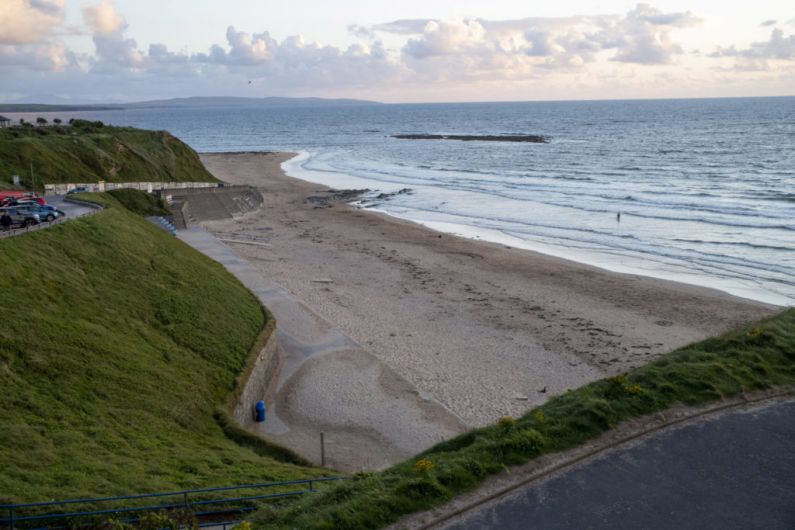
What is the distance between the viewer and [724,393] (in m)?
14.3

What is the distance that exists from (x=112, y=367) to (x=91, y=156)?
4307cm

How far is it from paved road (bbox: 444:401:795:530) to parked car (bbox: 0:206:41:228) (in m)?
23.8

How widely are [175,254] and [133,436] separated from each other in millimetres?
16401

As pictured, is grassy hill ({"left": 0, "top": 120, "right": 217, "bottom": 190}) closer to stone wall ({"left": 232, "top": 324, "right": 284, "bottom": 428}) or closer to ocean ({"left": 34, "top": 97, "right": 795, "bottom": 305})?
ocean ({"left": 34, "top": 97, "right": 795, "bottom": 305})

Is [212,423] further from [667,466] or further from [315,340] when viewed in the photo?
[667,466]

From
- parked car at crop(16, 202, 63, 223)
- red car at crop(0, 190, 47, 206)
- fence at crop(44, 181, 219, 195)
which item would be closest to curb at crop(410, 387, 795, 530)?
parked car at crop(16, 202, 63, 223)

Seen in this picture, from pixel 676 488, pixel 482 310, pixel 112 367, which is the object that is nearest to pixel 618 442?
pixel 676 488

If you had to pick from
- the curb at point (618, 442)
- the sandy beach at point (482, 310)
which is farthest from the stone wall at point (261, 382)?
the curb at point (618, 442)

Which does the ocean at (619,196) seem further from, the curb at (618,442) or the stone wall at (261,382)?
the stone wall at (261,382)

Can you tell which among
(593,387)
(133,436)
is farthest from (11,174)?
(593,387)

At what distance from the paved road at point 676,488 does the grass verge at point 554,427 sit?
75 centimetres

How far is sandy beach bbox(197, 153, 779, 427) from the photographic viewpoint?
25.5m

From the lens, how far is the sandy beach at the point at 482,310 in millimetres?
25453

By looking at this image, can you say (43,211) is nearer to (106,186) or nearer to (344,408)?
(344,408)
